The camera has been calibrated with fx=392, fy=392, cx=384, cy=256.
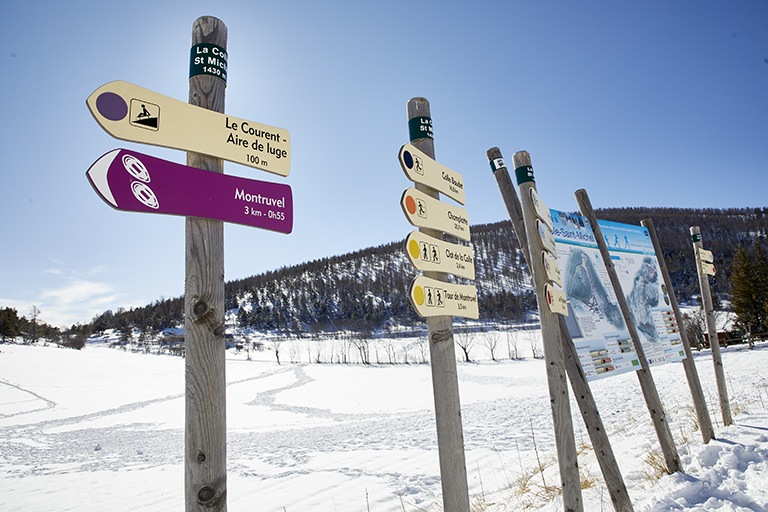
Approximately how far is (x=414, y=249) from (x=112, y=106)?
1.58 m

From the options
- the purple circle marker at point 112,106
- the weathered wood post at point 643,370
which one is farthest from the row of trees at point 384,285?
the purple circle marker at point 112,106

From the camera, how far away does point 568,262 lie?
4332 mm

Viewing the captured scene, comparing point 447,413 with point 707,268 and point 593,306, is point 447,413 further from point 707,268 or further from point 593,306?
point 707,268

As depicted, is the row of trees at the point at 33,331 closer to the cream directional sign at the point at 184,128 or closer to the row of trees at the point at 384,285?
the row of trees at the point at 384,285

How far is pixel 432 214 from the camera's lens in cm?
257

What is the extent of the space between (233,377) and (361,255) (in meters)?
137

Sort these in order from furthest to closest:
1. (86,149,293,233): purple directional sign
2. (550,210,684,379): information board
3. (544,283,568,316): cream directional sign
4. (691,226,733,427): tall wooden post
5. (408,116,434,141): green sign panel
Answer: (691,226,733,427): tall wooden post → (550,210,684,379): information board → (544,283,568,316): cream directional sign → (408,116,434,141): green sign panel → (86,149,293,233): purple directional sign

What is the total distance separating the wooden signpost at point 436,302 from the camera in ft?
7.69

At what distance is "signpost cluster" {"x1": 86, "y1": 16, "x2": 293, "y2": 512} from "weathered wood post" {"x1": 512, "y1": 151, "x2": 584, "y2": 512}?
83.8 inches

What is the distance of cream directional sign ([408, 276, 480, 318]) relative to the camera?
2.24 meters

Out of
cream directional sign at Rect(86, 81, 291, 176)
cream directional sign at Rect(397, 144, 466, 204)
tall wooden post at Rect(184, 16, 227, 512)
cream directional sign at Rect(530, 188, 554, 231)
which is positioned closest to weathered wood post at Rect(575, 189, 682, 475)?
cream directional sign at Rect(530, 188, 554, 231)

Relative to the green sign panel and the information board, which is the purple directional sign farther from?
the information board

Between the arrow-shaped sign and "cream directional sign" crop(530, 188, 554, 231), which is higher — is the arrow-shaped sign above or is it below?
below

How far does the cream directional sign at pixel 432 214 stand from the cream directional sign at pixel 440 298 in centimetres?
37
